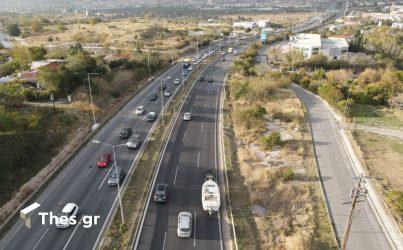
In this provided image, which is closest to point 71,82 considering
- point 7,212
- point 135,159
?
point 135,159

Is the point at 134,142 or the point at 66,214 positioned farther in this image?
the point at 134,142

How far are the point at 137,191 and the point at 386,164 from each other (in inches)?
1365

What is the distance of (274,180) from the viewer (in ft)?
136

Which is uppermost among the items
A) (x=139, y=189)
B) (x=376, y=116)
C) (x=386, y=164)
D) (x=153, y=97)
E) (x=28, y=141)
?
(x=28, y=141)

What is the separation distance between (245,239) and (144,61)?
73592 millimetres

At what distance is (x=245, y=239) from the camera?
99.7 ft

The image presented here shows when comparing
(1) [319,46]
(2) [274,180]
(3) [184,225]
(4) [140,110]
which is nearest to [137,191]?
(3) [184,225]

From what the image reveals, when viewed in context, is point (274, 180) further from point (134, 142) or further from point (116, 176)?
point (134, 142)

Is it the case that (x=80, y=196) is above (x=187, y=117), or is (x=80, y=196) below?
below

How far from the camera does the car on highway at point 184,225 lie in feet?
99.9

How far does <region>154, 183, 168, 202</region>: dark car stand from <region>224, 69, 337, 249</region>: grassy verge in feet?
24.1

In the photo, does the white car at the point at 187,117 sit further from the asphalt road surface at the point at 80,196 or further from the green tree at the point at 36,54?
the green tree at the point at 36,54

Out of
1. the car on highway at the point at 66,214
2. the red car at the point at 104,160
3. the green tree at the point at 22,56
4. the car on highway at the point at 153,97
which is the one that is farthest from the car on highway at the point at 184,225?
the green tree at the point at 22,56

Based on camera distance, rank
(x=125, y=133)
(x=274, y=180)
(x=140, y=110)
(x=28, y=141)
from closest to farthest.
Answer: (x=274, y=180) < (x=28, y=141) < (x=125, y=133) < (x=140, y=110)
